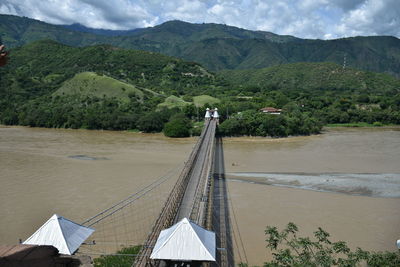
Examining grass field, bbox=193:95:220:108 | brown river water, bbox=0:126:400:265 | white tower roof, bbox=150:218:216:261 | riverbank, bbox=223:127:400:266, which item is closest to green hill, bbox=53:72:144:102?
grass field, bbox=193:95:220:108

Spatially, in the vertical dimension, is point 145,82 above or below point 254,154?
above

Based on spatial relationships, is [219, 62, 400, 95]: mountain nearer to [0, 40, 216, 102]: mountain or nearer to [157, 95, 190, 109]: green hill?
[0, 40, 216, 102]: mountain

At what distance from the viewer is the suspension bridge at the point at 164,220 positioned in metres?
10.4

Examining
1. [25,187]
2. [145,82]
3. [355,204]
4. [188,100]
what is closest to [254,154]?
[355,204]

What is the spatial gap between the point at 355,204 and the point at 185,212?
9908 mm

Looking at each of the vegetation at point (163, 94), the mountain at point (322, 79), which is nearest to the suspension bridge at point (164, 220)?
the vegetation at point (163, 94)

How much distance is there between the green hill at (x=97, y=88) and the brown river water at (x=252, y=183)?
99.4 feet

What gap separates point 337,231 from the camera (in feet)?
44.0

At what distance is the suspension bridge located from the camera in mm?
10389

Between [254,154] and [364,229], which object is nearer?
[364,229]

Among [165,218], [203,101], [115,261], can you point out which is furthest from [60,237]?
[203,101]

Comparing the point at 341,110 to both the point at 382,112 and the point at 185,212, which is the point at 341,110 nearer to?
the point at 382,112

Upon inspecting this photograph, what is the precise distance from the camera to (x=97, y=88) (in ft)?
231

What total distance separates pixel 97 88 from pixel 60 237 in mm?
66125
